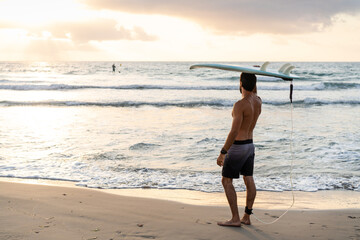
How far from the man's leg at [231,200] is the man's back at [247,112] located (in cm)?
54

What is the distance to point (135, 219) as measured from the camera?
183 inches

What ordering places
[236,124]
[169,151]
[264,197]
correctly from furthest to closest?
[169,151]
[264,197]
[236,124]

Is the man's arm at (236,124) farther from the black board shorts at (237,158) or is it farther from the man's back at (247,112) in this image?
the black board shorts at (237,158)

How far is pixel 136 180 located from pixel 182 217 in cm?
218

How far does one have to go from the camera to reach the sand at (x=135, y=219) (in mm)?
4160

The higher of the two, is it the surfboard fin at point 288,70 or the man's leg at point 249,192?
the surfboard fin at point 288,70

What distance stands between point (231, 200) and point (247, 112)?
1062mm

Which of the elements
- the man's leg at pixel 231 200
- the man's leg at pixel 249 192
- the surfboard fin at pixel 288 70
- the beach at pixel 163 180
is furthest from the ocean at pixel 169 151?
the surfboard fin at pixel 288 70

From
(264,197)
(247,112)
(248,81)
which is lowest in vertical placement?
(264,197)

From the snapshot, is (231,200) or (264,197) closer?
(231,200)

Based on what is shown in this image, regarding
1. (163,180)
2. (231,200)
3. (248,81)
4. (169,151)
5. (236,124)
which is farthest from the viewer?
(169,151)

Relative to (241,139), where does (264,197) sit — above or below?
below

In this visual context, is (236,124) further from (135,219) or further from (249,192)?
(135,219)

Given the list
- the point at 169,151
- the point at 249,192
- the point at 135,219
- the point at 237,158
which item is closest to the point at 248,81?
the point at 237,158
